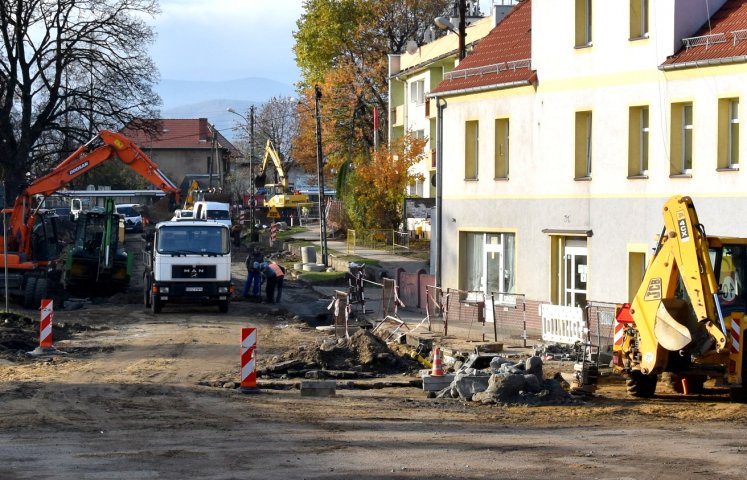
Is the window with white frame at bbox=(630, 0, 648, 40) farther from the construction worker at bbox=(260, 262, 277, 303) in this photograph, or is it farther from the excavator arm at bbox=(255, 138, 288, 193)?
the excavator arm at bbox=(255, 138, 288, 193)

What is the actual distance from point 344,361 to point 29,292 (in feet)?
52.5

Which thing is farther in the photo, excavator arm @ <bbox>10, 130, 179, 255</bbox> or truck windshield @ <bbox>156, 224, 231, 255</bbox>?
excavator arm @ <bbox>10, 130, 179, 255</bbox>

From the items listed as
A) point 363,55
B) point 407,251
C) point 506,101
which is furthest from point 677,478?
point 363,55

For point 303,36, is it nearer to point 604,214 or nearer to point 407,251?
point 407,251

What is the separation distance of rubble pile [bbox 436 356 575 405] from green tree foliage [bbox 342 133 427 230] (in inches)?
1680

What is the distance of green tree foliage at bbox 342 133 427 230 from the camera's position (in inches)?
2443

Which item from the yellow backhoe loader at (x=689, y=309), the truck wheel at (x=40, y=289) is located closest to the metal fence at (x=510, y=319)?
the yellow backhoe loader at (x=689, y=309)

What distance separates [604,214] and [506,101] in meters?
5.32

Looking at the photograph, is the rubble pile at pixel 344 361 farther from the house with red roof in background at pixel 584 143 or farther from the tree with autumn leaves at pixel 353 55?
the tree with autumn leaves at pixel 353 55

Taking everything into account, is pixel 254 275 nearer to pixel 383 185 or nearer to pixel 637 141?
pixel 637 141

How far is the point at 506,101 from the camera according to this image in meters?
34.2

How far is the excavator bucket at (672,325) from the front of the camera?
17.7m

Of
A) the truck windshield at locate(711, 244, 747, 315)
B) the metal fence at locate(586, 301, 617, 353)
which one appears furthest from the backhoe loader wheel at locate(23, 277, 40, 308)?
the truck windshield at locate(711, 244, 747, 315)

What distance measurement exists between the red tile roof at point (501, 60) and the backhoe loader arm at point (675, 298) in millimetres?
15201
